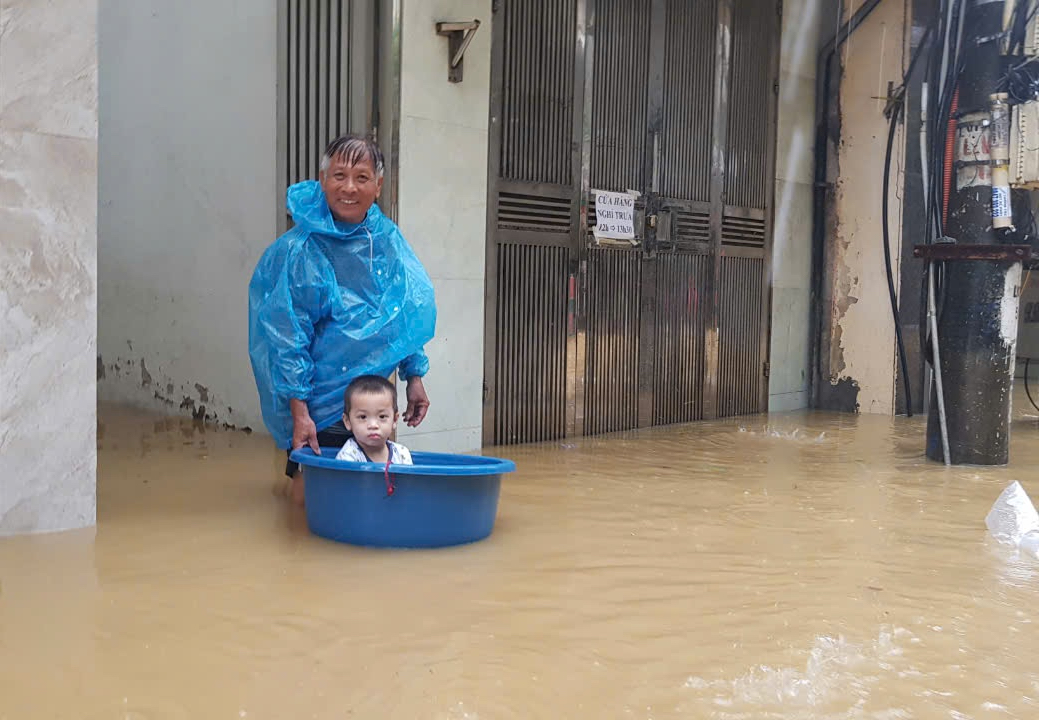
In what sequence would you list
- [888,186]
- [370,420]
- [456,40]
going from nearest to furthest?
[370,420], [456,40], [888,186]

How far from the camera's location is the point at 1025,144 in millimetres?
5613

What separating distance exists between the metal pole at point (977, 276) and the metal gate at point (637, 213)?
183cm

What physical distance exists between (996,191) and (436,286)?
3027 mm

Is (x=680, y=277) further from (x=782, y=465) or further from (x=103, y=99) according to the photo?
(x=103, y=99)

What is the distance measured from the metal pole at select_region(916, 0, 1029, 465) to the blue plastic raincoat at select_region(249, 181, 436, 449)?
3149 millimetres

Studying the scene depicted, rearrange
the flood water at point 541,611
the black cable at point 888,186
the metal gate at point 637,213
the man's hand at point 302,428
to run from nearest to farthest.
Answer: the flood water at point 541,611
the man's hand at point 302,428
the metal gate at point 637,213
the black cable at point 888,186

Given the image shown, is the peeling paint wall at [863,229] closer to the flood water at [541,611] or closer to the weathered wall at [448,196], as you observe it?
the flood water at [541,611]

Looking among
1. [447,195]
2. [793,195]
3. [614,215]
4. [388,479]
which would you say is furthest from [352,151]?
[793,195]

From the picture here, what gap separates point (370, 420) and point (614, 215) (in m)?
3.31

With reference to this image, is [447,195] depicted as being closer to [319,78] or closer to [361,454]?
[319,78]

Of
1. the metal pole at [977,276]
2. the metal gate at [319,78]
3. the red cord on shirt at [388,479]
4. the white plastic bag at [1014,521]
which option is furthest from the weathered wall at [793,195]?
the red cord on shirt at [388,479]

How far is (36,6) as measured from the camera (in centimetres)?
352

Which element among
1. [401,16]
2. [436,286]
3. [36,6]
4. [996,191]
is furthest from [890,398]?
[36,6]

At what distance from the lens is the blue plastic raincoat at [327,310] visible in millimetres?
3918
